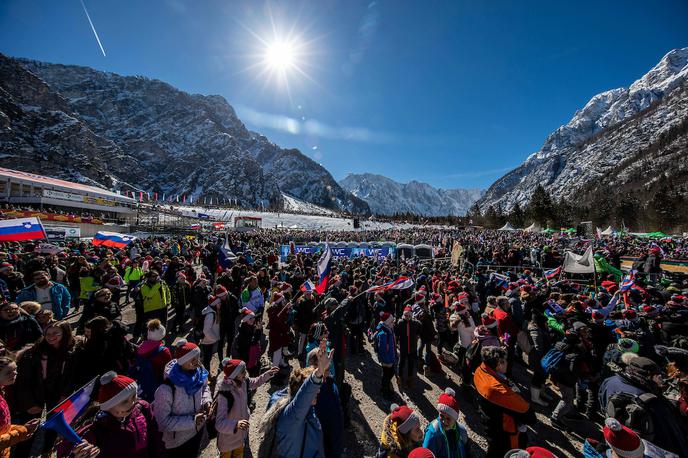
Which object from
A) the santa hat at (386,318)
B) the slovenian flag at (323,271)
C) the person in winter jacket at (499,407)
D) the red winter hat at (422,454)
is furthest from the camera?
the slovenian flag at (323,271)

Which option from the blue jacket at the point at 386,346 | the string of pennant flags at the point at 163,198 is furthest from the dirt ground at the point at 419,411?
the string of pennant flags at the point at 163,198

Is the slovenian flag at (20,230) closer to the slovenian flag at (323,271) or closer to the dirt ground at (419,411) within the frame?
the dirt ground at (419,411)

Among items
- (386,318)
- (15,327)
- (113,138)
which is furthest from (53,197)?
(113,138)

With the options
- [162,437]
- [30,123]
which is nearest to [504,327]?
[162,437]

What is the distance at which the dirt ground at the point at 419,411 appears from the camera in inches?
160

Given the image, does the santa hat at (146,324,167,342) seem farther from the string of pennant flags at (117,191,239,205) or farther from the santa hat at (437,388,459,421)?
the string of pennant flags at (117,191,239,205)

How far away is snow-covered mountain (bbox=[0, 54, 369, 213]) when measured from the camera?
102m

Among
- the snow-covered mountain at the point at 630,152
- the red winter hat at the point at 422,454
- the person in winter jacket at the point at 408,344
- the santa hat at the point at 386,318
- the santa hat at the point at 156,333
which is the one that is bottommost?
Answer: the person in winter jacket at the point at 408,344

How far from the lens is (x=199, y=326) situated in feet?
22.3

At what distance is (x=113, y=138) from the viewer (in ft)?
537

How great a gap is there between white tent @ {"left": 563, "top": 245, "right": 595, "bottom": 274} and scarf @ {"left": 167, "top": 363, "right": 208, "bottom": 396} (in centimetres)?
1242

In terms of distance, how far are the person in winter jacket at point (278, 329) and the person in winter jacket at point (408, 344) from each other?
2.29 meters

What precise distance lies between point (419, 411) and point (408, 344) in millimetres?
1081

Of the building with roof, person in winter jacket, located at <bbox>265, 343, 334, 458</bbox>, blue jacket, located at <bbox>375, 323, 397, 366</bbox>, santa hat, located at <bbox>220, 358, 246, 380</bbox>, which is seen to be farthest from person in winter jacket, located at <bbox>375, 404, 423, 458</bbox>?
the building with roof
